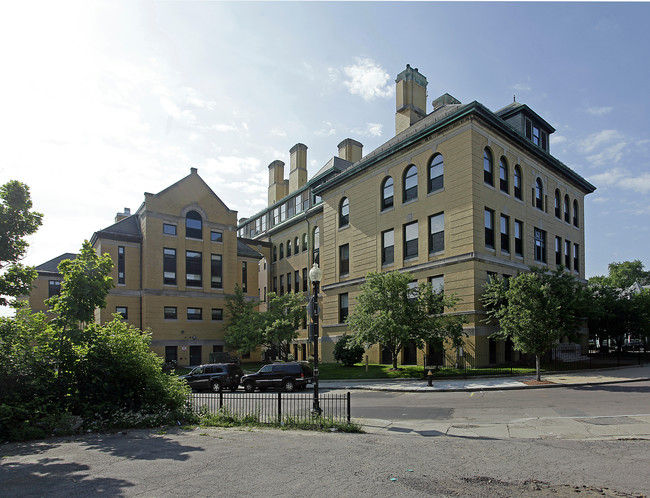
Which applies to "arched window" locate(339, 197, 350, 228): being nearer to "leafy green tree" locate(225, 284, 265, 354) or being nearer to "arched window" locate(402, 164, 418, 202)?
"arched window" locate(402, 164, 418, 202)

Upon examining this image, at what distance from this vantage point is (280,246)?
5494cm

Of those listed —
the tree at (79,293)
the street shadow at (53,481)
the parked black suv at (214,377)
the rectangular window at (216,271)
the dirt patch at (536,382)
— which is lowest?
the parked black suv at (214,377)

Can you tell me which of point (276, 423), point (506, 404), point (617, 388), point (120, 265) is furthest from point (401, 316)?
point (120, 265)

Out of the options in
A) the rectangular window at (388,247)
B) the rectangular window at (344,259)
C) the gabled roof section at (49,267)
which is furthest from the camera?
the gabled roof section at (49,267)

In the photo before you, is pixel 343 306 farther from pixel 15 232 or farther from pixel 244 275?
pixel 15 232

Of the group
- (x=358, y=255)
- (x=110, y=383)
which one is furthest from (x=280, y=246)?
(x=110, y=383)

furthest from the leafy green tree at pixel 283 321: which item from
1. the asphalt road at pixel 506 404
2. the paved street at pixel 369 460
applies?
the paved street at pixel 369 460

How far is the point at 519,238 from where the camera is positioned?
32.8m

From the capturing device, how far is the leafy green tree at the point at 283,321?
38219 millimetres

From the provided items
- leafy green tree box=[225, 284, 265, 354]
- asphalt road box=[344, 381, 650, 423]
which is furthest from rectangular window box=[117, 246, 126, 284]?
asphalt road box=[344, 381, 650, 423]

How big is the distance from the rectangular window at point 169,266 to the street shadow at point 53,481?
127 ft

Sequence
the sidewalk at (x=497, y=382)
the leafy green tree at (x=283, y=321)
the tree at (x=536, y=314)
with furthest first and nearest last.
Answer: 1. the leafy green tree at (x=283, y=321)
2. the tree at (x=536, y=314)
3. the sidewalk at (x=497, y=382)

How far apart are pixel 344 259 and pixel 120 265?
72.9ft

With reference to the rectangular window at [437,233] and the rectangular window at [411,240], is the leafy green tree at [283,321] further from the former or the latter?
the rectangular window at [437,233]
